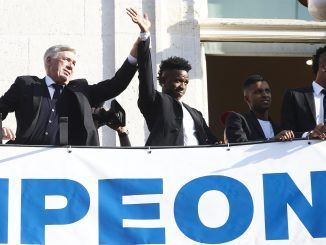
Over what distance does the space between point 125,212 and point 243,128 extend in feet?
→ 3.62

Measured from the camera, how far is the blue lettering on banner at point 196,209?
7.52 metres

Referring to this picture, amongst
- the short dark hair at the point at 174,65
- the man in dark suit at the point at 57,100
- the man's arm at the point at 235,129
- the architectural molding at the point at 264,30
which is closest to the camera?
the man in dark suit at the point at 57,100

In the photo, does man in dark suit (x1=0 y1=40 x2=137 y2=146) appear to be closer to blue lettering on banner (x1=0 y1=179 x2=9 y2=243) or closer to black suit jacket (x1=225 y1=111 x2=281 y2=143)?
blue lettering on banner (x1=0 y1=179 x2=9 y2=243)

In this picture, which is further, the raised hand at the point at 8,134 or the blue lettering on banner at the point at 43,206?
the raised hand at the point at 8,134

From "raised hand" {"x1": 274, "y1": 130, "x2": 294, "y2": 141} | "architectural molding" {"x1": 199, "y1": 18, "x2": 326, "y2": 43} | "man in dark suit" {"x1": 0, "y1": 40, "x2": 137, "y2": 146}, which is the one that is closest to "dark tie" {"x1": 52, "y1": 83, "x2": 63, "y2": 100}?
"man in dark suit" {"x1": 0, "y1": 40, "x2": 137, "y2": 146}

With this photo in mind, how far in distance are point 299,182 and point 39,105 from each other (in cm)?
176

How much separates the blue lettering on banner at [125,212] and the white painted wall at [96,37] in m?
2.40

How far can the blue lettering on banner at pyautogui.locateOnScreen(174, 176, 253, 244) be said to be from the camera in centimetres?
752

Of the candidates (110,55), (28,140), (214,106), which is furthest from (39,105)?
(214,106)

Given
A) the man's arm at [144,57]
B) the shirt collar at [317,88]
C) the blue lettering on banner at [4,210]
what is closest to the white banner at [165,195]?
the blue lettering on banner at [4,210]

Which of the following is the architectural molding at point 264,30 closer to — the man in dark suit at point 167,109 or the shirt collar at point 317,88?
the man in dark suit at point 167,109

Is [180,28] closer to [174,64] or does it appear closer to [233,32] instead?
[233,32]

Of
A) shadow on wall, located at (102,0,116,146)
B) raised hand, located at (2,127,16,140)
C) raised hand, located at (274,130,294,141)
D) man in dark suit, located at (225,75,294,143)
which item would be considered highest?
shadow on wall, located at (102,0,116,146)

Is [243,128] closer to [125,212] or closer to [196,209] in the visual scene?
[196,209]
